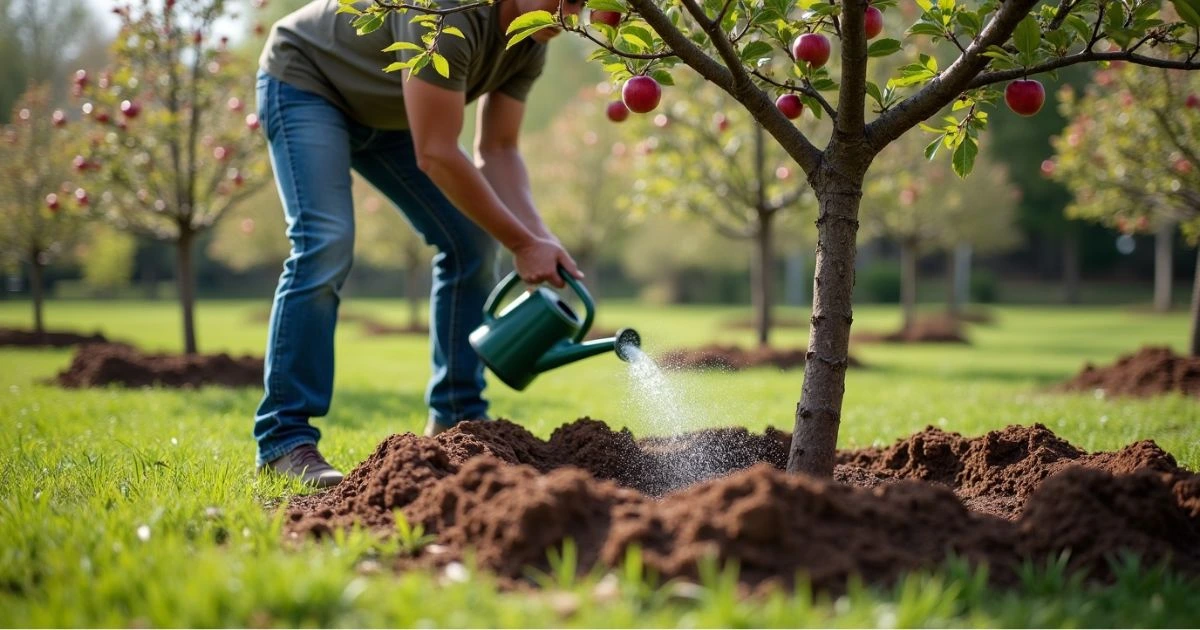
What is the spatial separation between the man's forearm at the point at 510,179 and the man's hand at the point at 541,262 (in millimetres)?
502

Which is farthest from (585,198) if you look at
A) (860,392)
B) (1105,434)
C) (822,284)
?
(822,284)

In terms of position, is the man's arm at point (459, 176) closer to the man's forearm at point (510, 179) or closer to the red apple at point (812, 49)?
the man's forearm at point (510, 179)

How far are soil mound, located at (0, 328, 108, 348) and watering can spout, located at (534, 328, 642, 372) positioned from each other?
31.2ft

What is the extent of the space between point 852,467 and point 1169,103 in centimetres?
527

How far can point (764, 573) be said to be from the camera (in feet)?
5.51

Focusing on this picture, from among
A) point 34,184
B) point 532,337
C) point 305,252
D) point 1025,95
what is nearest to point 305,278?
point 305,252

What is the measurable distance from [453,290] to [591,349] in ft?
3.62

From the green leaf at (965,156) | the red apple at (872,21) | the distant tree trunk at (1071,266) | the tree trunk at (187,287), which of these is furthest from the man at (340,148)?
the distant tree trunk at (1071,266)

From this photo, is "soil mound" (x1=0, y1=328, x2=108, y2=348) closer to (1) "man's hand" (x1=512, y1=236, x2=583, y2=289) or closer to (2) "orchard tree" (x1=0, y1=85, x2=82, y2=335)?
(2) "orchard tree" (x1=0, y1=85, x2=82, y2=335)

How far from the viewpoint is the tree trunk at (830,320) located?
91.7 inches

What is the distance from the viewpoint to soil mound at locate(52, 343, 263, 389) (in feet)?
20.8

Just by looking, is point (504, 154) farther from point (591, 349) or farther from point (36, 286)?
point (36, 286)

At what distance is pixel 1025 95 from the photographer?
2318 mm

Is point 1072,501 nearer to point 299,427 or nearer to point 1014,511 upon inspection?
point 1014,511
